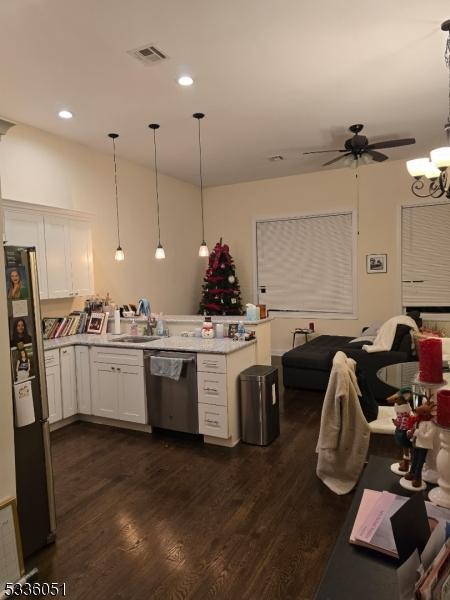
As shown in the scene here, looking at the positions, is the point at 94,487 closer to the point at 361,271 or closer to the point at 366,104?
the point at 366,104

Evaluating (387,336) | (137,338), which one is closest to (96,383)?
(137,338)

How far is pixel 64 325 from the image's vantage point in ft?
16.0

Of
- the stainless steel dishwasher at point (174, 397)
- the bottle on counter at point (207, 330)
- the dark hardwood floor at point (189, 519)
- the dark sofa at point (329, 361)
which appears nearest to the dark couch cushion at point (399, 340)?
the dark sofa at point (329, 361)

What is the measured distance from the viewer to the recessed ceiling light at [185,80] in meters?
3.58

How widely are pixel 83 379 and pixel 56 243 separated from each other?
1.60 metres

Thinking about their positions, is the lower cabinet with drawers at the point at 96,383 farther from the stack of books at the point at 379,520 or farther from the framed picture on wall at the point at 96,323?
the stack of books at the point at 379,520

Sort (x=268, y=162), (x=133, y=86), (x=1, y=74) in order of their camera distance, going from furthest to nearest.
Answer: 1. (x=268, y=162)
2. (x=133, y=86)
3. (x=1, y=74)

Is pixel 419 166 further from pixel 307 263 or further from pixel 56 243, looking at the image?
pixel 307 263

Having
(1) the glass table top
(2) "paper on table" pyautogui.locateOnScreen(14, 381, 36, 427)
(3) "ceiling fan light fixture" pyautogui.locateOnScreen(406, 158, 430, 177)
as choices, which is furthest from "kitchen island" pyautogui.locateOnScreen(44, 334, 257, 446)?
(3) "ceiling fan light fixture" pyautogui.locateOnScreen(406, 158, 430, 177)

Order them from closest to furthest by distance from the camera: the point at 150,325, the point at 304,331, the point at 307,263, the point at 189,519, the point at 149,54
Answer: the point at 189,519 < the point at 149,54 < the point at 150,325 < the point at 304,331 < the point at 307,263

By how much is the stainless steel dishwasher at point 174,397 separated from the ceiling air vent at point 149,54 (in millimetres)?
2544

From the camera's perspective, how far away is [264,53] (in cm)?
326

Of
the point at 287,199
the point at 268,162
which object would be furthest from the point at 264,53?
the point at 287,199

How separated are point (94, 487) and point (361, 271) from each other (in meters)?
5.45
